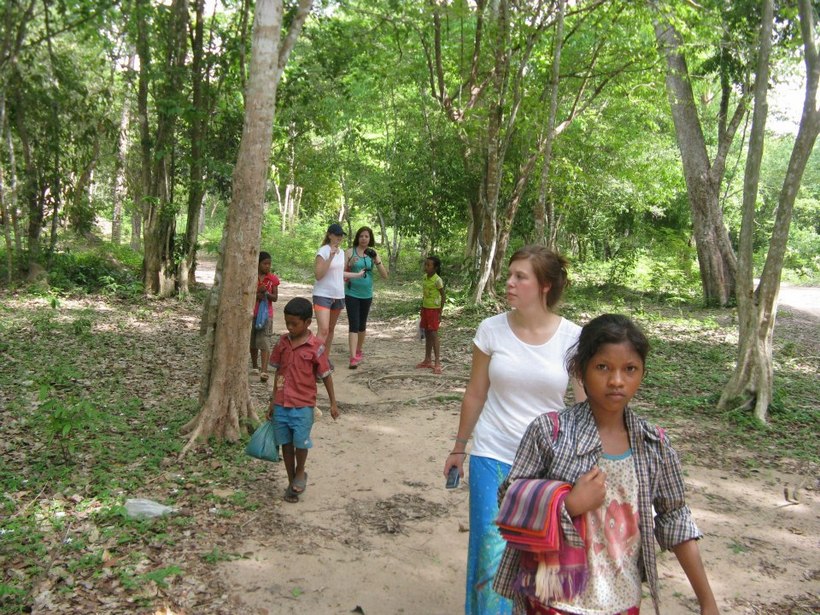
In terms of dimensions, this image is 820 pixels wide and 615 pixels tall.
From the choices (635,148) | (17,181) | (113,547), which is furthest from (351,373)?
(635,148)

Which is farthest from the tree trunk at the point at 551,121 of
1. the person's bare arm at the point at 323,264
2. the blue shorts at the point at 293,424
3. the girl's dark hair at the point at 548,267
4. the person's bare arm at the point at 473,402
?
the person's bare arm at the point at 473,402

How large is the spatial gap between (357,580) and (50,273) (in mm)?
12643

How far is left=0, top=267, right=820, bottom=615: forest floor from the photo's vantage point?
3.88 metres

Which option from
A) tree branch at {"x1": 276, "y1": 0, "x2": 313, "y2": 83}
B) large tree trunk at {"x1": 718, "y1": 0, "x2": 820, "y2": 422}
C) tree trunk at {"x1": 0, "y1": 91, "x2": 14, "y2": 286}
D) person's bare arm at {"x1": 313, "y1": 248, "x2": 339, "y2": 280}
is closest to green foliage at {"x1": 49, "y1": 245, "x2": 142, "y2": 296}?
tree trunk at {"x1": 0, "y1": 91, "x2": 14, "y2": 286}

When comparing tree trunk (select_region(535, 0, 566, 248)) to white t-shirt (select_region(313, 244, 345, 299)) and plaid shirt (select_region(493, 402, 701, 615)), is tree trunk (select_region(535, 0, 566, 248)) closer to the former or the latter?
white t-shirt (select_region(313, 244, 345, 299))

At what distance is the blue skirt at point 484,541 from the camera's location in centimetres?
282

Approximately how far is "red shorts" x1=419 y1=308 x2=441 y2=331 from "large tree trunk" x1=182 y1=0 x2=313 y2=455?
3649mm

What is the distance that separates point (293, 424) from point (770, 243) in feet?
A: 18.2

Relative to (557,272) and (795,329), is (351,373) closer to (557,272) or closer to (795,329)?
(557,272)

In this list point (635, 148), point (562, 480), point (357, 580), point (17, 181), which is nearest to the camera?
point (562, 480)

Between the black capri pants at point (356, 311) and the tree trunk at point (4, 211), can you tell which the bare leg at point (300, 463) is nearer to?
the black capri pants at point (356, 311)

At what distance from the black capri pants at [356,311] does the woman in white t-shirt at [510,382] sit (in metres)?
6.04

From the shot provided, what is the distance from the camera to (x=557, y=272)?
3137mm

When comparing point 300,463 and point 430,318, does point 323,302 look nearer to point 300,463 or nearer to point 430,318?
point 430,318
